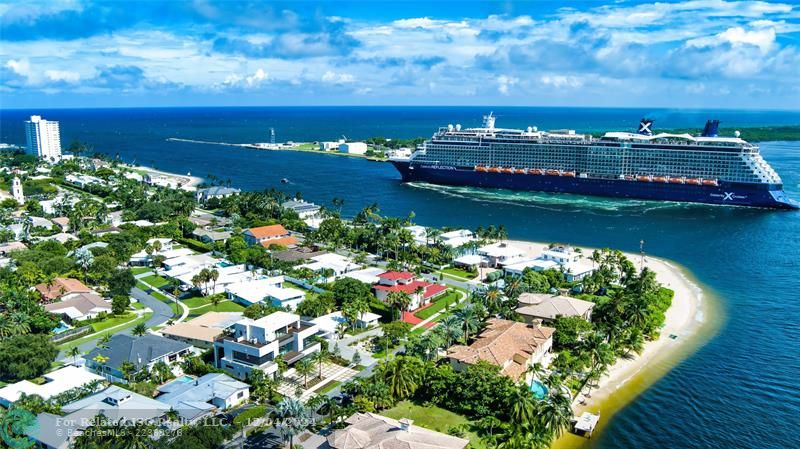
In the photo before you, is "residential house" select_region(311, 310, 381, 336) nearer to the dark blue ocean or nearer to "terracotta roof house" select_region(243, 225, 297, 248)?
the dark blue ocean

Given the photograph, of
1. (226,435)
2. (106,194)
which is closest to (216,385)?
(226,435)

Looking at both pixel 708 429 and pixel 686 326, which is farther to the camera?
pixel 686 326

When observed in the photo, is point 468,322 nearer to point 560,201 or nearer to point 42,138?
point 560,201

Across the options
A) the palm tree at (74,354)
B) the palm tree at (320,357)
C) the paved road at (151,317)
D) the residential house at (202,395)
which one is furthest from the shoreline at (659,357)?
the paved road at (151,317)

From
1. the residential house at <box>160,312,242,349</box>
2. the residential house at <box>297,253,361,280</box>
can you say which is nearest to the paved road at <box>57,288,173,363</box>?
the residential house at <box>160,312,242,349</box>

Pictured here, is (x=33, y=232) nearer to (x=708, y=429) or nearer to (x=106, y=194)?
(x=106, y=194)

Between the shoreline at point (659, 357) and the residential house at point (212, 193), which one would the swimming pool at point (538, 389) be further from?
the residential house at point (212, 193)
